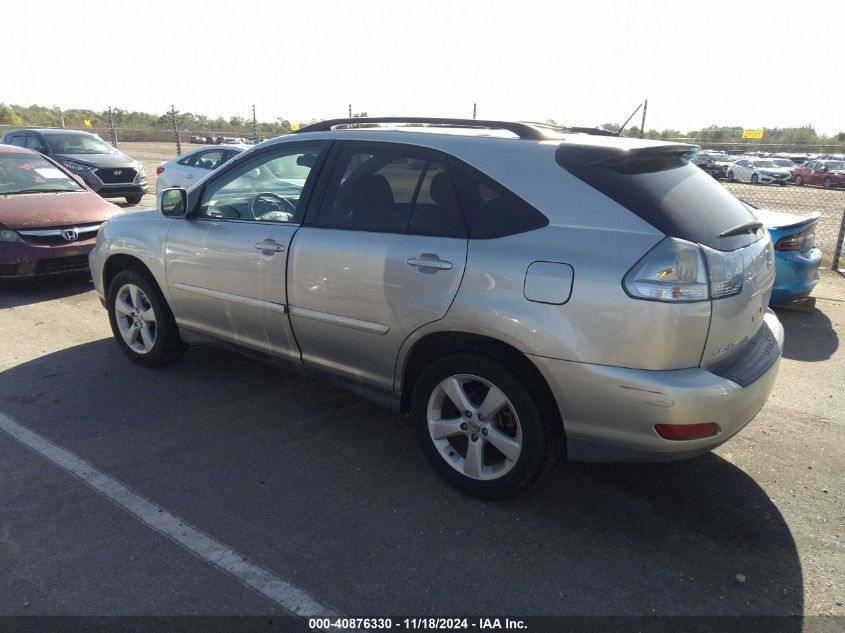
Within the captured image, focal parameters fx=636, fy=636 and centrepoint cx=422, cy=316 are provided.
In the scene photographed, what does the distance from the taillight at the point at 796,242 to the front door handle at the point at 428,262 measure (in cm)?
423

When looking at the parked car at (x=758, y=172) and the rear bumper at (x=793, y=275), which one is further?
the parked car at (x=758, y=172)

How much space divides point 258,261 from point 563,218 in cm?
193

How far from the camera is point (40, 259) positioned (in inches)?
267

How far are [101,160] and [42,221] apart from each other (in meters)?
8.00

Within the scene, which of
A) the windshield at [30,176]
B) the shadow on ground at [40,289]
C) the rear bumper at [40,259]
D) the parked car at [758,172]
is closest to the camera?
the rear bumper at [40,259]

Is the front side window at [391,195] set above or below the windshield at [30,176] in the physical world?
above

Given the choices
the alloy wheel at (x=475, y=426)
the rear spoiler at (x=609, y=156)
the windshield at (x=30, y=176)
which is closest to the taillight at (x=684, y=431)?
the alloy wheel at (x=475, y=426)

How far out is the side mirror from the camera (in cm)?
436

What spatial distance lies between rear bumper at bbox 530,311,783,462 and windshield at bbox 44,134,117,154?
14.8m

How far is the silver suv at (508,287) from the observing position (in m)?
2.62

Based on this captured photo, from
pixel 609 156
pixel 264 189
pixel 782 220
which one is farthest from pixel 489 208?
pixel 782 220

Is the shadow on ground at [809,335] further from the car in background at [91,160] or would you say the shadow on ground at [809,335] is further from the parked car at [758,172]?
the parked car at [758,172]

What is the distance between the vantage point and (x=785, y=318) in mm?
6391

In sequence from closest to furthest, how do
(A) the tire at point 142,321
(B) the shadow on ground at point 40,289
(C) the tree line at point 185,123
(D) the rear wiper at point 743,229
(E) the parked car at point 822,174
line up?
(D) the rear wiper at point 743,229
(A) the tire at point 142,321
(B) the shadow on ground at point 40,289
(E) the parked car at point 822,174
(C) the tree line at point 185,123
